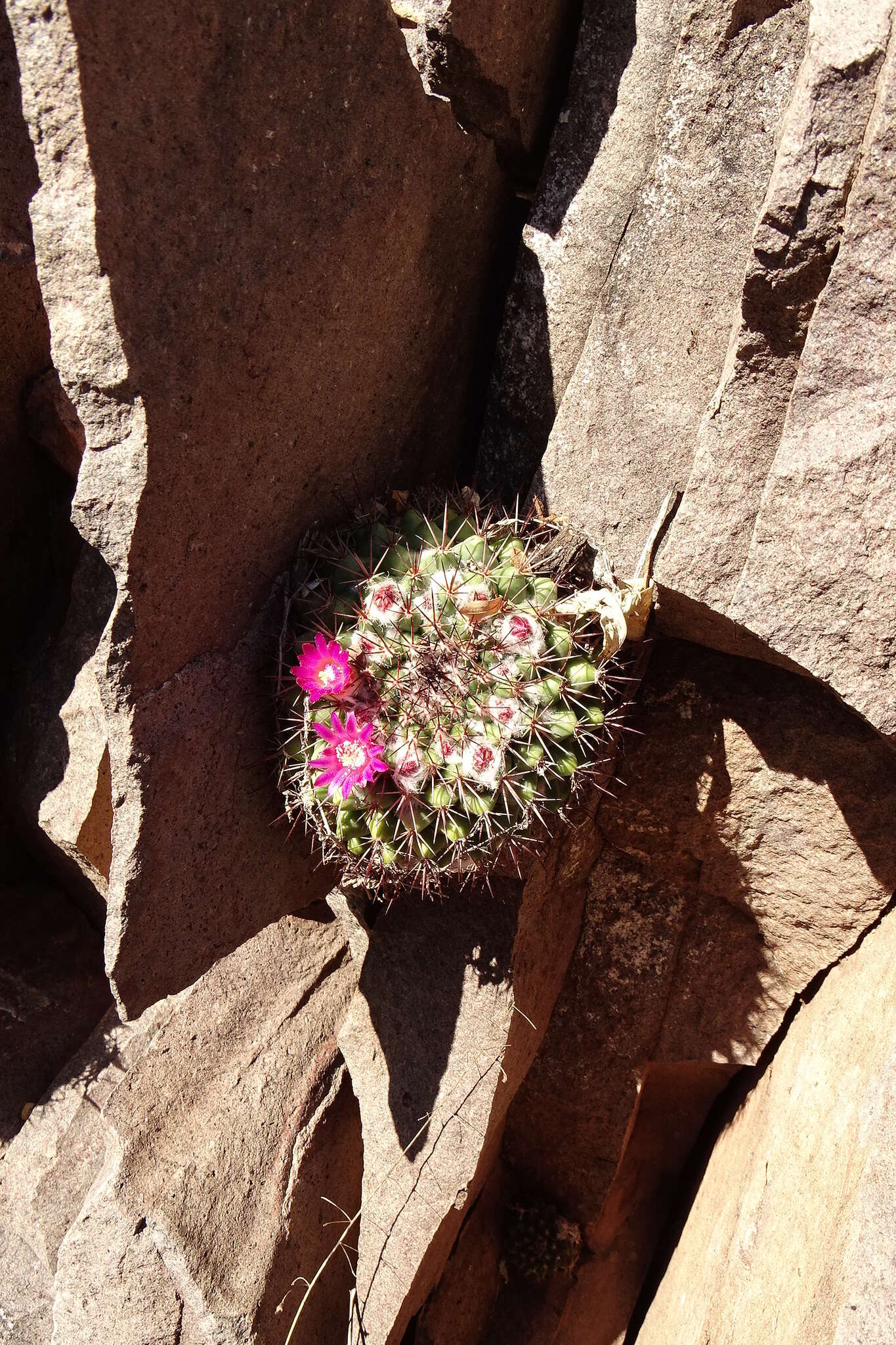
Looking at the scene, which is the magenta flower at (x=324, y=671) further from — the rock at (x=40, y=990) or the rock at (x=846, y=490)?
the rock at (x=40, y=990)

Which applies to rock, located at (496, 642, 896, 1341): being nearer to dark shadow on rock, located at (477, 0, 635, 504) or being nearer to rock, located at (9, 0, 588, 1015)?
dark shadow on rock, located at (477, 0, 635, 504)

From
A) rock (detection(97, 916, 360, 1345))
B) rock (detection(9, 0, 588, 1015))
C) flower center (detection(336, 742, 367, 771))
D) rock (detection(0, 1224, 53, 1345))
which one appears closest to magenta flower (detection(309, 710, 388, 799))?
flower center (detection(336, 742, 367, 771))

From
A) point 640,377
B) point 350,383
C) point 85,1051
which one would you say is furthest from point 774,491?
point 85,1051

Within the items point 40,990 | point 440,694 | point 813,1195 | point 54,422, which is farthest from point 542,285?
point 40,990

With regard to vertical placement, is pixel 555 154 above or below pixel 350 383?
above

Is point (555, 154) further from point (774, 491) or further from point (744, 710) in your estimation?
point (744, 710)

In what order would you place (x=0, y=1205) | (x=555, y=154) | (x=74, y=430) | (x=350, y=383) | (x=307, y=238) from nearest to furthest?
(x=307, y=238), (x=350, y=383), (x=555, y=154), (x=74, y=430), (x=0, y=1205)

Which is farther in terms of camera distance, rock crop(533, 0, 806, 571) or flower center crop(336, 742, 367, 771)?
rock crop(533, 0, 806, 571)
